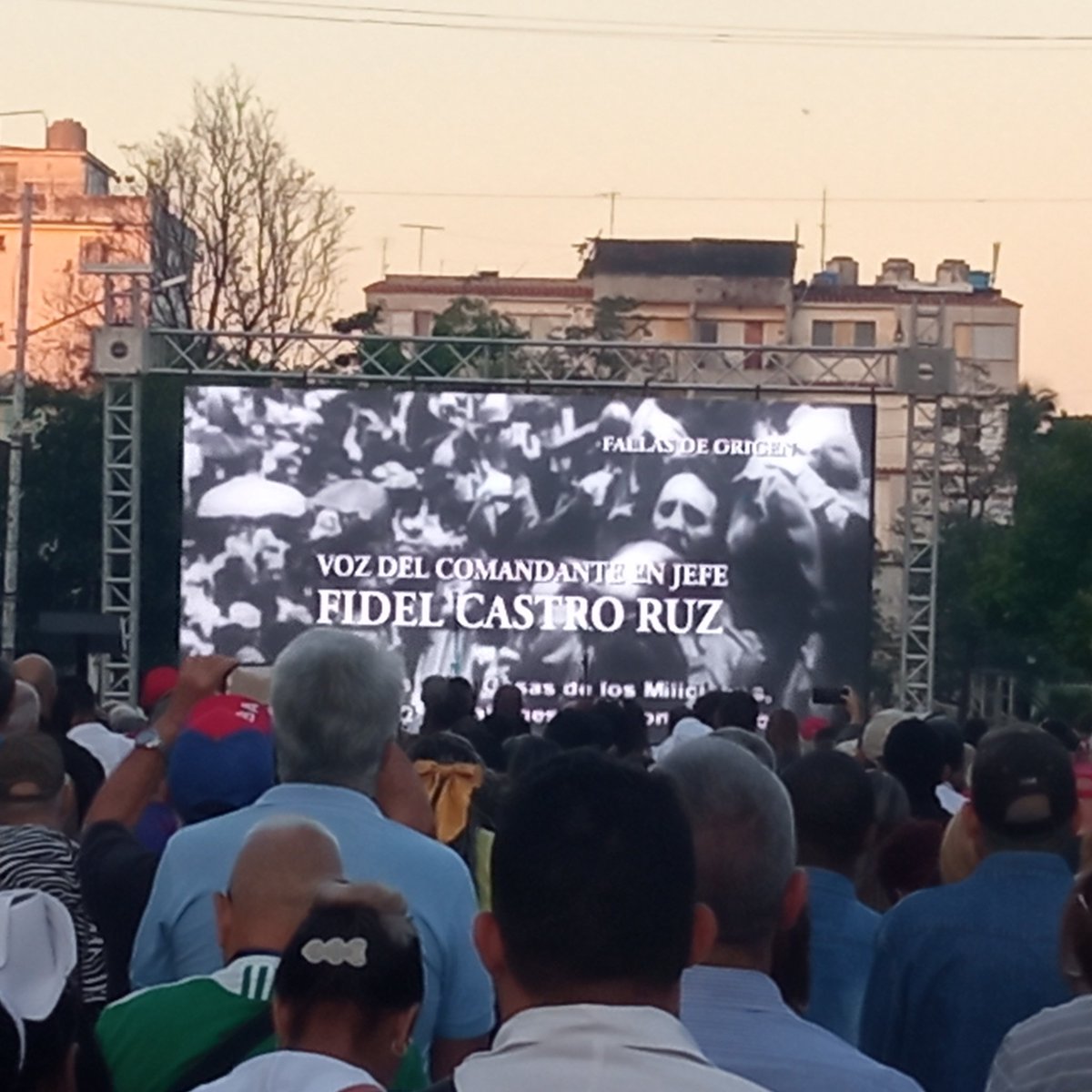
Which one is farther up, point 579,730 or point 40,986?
point 40,986

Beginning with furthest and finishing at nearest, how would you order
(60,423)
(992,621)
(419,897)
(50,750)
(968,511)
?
(968,511) < (992,621) < (60,423) < (50,750) < (419,897)

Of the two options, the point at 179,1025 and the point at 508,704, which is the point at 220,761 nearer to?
the point at 179,1025

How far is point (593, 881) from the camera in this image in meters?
2.86

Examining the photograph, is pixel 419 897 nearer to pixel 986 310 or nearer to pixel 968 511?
pixel 968 511

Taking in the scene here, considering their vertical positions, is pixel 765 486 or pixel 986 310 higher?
pixel 986 310

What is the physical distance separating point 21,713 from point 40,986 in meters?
4.37

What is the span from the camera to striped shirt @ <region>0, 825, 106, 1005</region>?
16.6 ft

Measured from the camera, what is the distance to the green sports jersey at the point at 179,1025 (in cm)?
371

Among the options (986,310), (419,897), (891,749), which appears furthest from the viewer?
(986,310)

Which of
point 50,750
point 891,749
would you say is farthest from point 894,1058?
point 891,749

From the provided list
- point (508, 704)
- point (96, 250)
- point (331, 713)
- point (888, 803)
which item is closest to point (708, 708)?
point (508, 704)

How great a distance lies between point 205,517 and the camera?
22797 mm

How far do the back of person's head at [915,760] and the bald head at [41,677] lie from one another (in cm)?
269

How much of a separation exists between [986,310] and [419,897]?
298ft
